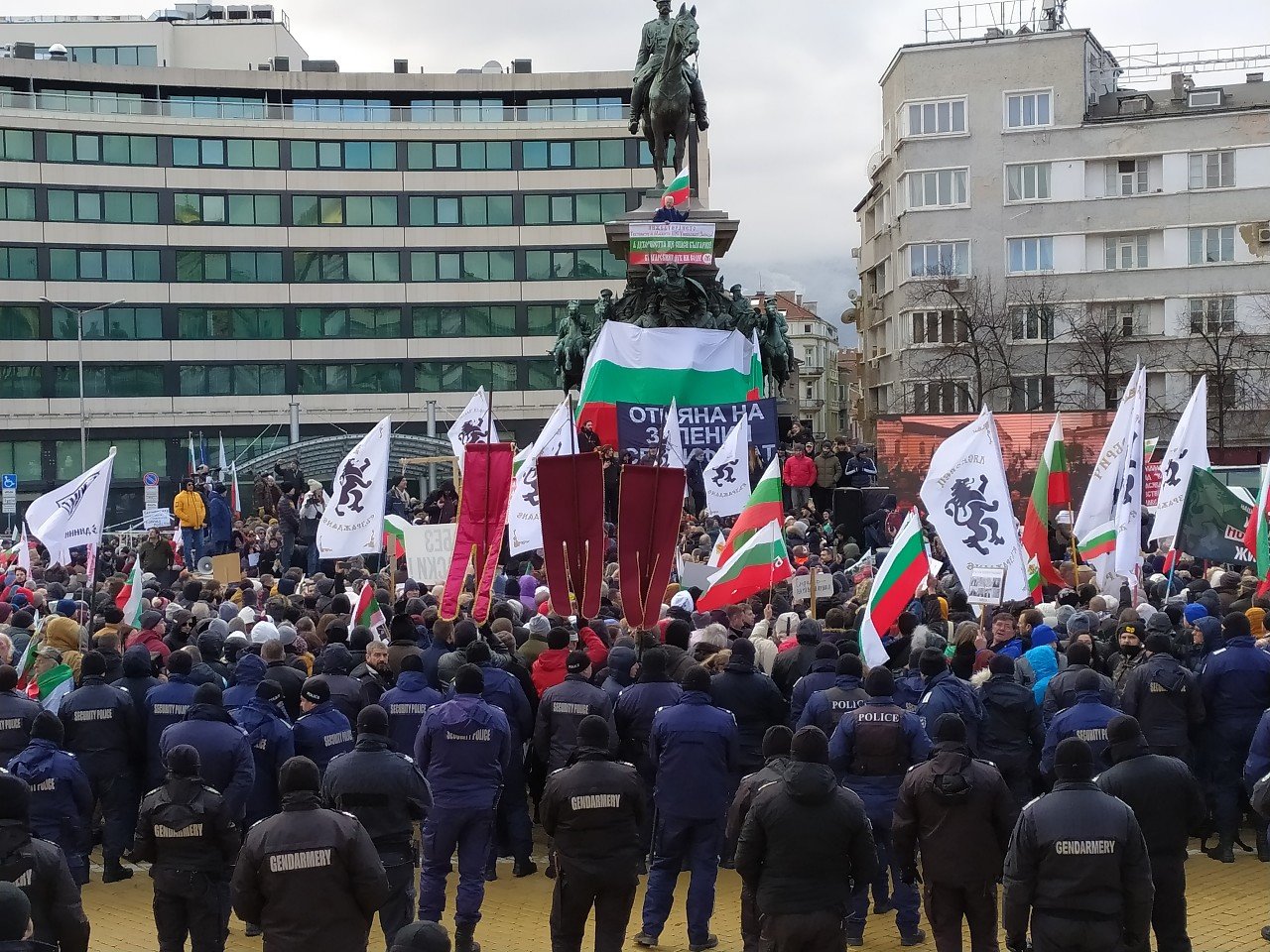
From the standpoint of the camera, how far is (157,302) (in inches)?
2613

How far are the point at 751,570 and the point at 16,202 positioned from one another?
57740mm

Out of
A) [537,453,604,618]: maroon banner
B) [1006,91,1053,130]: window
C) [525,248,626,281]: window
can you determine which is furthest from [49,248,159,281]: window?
[537,453,604,618]: maroon banner

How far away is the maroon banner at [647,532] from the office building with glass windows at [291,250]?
183 feet

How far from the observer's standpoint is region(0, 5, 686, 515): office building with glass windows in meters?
65.5

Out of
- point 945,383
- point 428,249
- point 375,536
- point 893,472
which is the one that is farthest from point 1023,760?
point 428,249

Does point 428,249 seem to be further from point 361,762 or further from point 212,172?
point 361,762

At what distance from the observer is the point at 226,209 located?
66.6 metres

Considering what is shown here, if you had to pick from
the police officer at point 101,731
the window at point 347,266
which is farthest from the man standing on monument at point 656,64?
the window at point 347,266

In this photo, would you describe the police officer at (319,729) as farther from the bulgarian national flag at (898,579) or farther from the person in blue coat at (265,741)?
the bulgarian national flag at (898,579)

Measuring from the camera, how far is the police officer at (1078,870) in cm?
735

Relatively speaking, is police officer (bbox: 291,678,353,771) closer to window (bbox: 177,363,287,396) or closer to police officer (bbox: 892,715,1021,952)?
police officer (bbox: 892,715,1021,952)

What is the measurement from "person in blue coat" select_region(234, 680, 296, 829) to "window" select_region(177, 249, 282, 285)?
5887 cm

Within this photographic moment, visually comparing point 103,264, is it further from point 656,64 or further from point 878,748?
point 878,748

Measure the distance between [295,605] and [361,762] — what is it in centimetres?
763
